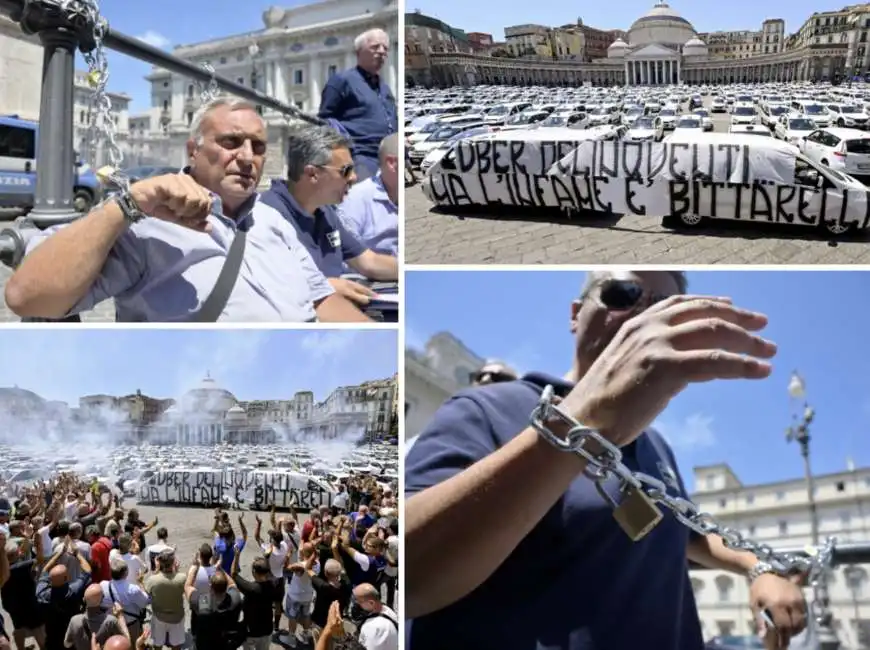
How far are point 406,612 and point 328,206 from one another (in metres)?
1.34

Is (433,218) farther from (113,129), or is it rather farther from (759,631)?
(759,631)

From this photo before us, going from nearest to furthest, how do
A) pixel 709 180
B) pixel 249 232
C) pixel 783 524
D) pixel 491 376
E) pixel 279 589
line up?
pixel 783 524, pixel 249 232, pixel 491 376, pixel 279 589, pixel 709 180

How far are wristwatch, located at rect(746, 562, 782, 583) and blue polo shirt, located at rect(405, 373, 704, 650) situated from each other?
173mm

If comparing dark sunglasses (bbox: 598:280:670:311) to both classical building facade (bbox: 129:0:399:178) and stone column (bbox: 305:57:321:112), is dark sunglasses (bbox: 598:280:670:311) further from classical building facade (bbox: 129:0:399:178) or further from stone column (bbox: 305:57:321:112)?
stone column (bbox: 305:57:321:112)

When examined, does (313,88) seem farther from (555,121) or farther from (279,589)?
(279,589)

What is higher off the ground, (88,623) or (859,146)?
(859,146)

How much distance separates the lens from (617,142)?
302 centimetres

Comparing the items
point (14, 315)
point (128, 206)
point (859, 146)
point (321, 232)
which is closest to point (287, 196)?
point (321, 232)

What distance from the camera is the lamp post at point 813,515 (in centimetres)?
202

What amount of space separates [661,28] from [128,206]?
1845 mm

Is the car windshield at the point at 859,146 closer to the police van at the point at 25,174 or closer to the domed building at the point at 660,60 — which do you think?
the domed building at the point at 660,60

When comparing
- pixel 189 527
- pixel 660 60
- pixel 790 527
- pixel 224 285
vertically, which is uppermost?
pixel 660 60

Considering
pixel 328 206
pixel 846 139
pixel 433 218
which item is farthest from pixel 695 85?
pixel 328 206

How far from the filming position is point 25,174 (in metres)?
3.21
